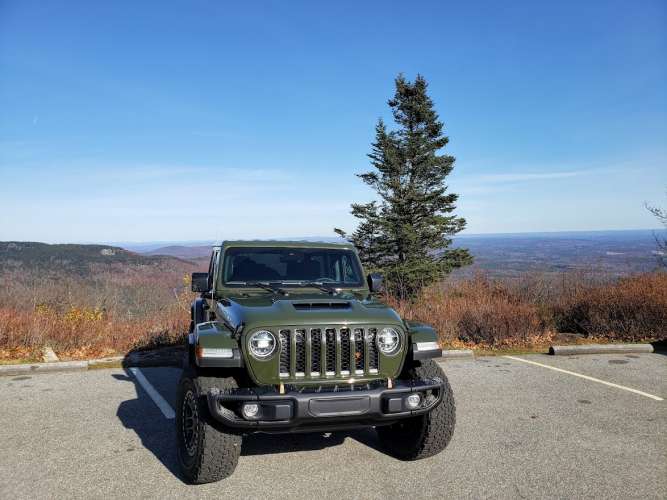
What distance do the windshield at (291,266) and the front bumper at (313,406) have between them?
73.0 inches

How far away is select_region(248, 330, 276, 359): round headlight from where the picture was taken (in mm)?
3641

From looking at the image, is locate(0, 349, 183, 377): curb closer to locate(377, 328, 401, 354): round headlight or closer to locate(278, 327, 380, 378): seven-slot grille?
locate(278, 327, 380, 378): seven-slot grille

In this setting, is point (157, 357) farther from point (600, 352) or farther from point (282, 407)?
point (600, 352)

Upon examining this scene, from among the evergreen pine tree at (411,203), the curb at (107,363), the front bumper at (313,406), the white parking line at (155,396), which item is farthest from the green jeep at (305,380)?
the evergreen pine tree at (411,203)

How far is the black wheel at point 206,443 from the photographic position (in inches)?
139

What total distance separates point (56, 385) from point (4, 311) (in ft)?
11.8

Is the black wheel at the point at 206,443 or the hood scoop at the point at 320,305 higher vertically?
the hood scoop at the point at 320,305

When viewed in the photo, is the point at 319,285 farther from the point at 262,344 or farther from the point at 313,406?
the point at 313,406

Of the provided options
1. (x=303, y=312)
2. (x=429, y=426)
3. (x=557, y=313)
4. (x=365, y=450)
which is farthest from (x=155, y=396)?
(x=557, y=313)

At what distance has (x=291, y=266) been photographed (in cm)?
545

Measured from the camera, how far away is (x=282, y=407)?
3.32 m

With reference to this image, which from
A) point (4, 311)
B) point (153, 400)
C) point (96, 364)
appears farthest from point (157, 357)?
point (4, 311)

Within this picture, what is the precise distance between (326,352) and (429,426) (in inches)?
42.1

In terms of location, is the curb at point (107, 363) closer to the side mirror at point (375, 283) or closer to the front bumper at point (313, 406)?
the side mirror at point (375, 283)
